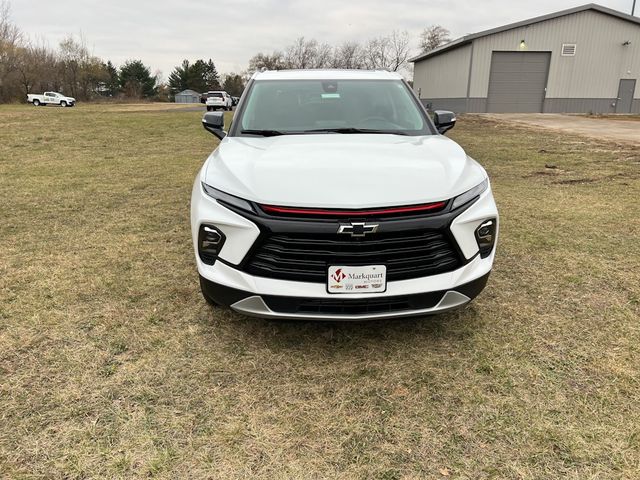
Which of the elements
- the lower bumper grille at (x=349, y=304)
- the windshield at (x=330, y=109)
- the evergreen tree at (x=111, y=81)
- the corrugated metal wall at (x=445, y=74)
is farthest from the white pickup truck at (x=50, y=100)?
the lower bumper grille at (x=349, y=304)

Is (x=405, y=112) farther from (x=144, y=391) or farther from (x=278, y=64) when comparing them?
(x=278, y=64)

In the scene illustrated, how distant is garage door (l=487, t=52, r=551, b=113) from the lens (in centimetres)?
2612

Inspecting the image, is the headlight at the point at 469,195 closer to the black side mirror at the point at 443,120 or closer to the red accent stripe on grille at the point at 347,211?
the red accent stripe on grille at the point at 347,211

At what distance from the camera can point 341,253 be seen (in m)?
2.29

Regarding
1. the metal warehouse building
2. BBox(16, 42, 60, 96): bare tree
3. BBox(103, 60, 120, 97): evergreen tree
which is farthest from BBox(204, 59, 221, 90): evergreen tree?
the metal warehouse building

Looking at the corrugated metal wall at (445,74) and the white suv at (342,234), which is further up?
the corrugated metal wall at (445,74)

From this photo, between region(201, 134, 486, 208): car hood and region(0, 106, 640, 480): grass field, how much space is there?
0.92m

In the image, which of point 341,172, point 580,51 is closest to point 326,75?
point 341,172

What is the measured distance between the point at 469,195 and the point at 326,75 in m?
2.24

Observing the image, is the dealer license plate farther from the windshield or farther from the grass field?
the windshield

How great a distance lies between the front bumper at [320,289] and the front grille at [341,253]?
40mm

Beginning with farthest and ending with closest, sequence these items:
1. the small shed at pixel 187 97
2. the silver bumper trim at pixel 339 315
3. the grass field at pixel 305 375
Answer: the small shed at pixel 187 97
the silver bumper trim at pixel 339 315
the grass field at pixel 305 375

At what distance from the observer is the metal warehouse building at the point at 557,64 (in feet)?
83.7

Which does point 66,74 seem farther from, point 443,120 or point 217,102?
point 443,120
